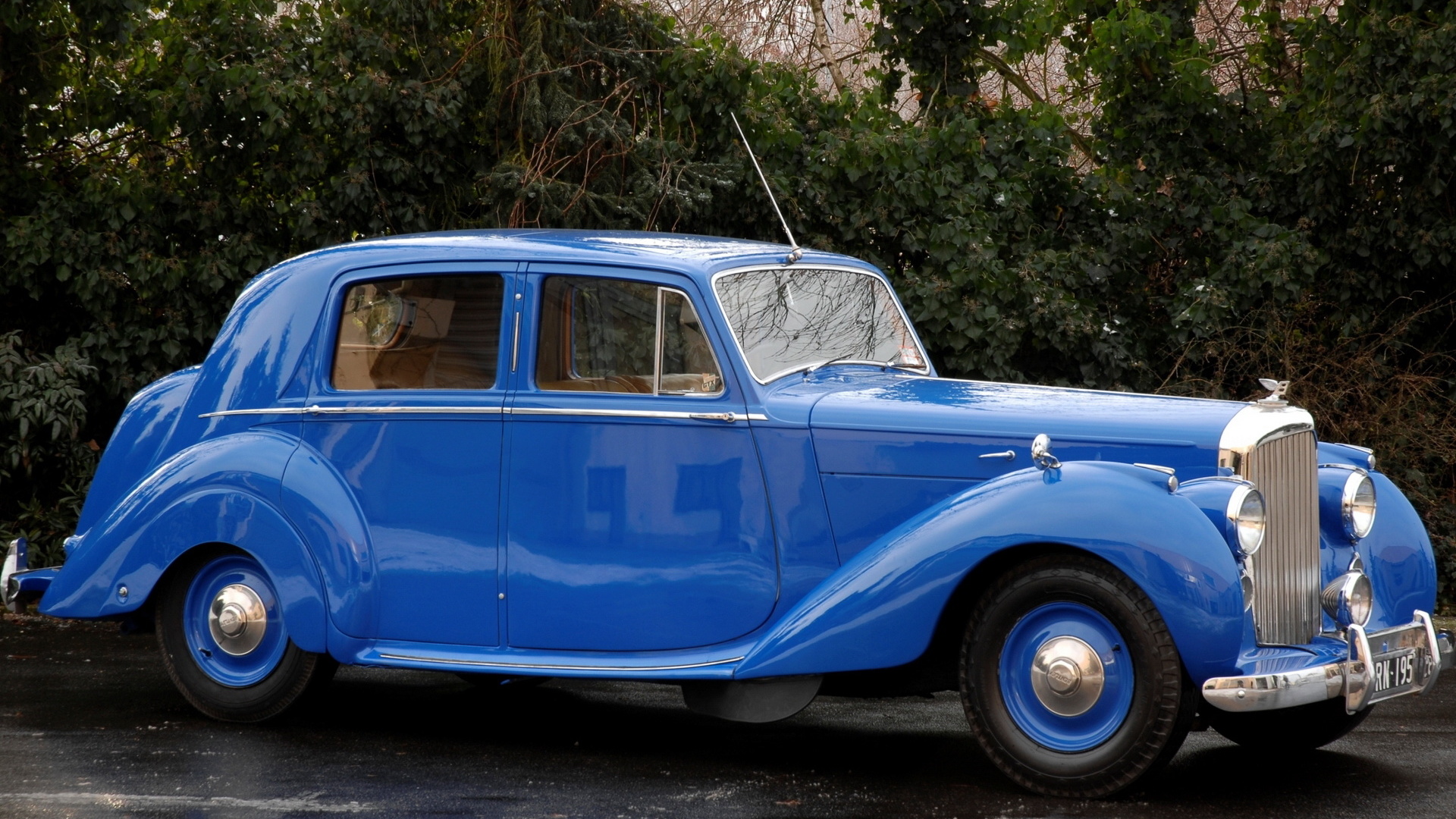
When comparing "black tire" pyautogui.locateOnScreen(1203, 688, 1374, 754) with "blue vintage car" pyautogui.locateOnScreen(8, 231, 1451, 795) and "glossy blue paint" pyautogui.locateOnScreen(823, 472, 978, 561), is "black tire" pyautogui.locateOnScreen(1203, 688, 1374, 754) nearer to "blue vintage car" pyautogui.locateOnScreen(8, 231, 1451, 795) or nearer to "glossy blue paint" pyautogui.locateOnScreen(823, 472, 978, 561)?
"blue vintage car" pyautogui.locateOnScreen(8, 231, 1451, 795)

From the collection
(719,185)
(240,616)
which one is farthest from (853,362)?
(719,185)

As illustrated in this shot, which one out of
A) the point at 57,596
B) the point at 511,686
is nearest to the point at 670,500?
the point at 511,686

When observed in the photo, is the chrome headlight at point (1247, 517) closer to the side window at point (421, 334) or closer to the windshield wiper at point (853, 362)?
the windshield wiper at point (853, 362)

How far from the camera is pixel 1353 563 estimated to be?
15.0ft

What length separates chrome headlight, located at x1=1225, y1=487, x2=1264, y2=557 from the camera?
13.1 feet

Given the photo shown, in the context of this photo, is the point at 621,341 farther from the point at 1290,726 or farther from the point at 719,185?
the point at 719,185

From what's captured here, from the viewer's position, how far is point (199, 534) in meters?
5.21

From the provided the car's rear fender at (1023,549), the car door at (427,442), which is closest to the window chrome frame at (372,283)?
the car door at (427,442)

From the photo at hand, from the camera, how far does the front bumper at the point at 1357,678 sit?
3760 mm

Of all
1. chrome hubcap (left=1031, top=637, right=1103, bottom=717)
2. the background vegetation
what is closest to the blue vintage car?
chrome hubcap (left=1031, top=637, right=1103, bottom=717)

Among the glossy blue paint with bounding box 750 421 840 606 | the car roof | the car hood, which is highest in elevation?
the car roof

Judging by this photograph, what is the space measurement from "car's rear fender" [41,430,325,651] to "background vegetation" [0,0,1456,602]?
11.7 feet

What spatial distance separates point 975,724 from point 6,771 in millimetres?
3039

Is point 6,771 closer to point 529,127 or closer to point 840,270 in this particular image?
point 840,270
